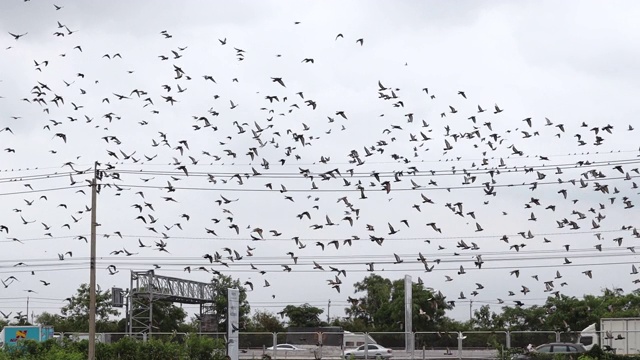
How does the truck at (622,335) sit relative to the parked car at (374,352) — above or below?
above

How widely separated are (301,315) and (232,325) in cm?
5135

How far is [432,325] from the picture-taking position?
87.8 meters

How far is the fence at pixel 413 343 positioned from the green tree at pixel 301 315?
107ft

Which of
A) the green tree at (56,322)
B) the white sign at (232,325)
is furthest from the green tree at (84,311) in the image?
the white sign at (232,325)

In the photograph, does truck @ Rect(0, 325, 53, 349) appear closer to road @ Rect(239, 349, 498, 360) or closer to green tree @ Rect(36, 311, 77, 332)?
road @ Rect(239, 349, 498, 360)

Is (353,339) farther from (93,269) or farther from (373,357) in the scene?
(93,269)

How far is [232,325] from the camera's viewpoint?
1736 inches

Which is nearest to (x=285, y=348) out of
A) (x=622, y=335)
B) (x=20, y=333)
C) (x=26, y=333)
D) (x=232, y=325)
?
(x=232, y=325)

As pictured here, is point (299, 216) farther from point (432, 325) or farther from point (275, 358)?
point (432, 325)

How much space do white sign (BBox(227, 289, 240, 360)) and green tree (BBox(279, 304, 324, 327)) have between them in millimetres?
48721

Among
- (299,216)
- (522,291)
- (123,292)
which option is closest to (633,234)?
(522,291)

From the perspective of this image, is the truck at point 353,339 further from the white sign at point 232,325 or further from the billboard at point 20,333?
the billboard at point 20,333

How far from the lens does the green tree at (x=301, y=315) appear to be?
309 ft

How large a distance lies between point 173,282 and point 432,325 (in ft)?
112
